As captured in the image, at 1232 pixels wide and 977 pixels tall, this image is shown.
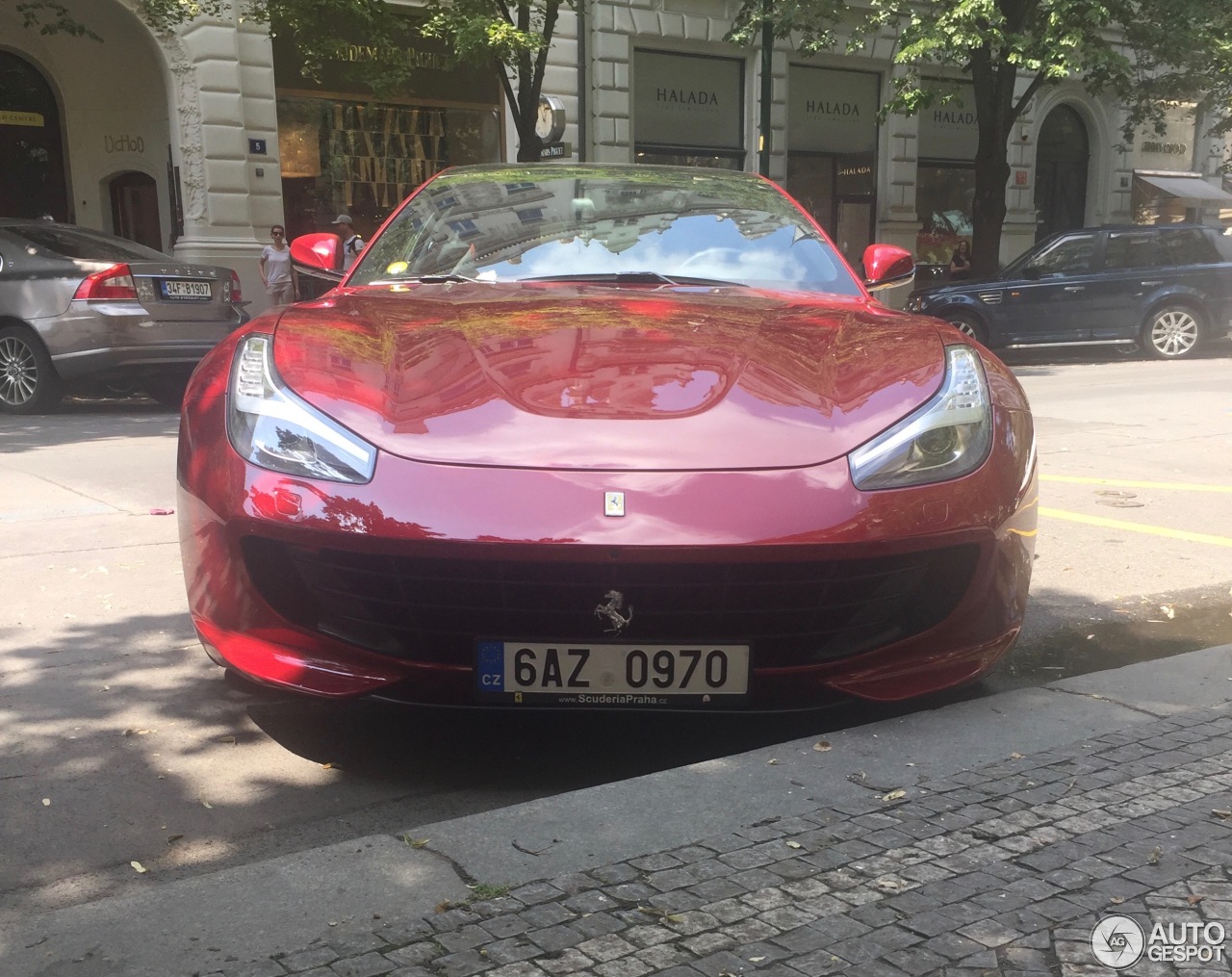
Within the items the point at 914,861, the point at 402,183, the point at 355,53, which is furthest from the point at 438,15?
the point at 914,861

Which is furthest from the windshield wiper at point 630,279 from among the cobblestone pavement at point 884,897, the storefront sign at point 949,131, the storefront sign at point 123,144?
the storefront sign at point 949,131

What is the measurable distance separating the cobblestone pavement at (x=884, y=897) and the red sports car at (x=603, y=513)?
1.39 ft

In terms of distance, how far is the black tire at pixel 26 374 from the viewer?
1018cm

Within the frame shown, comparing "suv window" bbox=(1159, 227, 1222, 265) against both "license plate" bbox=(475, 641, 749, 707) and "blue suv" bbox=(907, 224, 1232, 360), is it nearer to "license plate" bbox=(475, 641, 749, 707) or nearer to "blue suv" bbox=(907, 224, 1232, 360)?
"blue suv" bbox=(907, 224, 1232, 360)

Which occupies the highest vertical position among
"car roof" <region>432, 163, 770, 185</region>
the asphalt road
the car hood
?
"car roof" <region>432, 163, 770, 185</region>

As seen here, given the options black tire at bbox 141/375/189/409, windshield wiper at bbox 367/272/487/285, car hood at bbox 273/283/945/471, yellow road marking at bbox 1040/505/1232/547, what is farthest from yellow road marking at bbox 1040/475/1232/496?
black tire at bbox 141/375/189/409

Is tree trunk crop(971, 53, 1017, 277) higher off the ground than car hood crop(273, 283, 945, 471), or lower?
higher

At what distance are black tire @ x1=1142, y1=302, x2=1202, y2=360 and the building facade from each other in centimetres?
625

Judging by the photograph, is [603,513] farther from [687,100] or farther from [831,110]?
Answer: [831,110]

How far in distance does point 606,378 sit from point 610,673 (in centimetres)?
69

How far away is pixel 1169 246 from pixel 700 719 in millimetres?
16086

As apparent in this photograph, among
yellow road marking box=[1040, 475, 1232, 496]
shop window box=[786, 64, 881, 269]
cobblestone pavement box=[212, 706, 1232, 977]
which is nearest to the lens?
cobblestone pavement box=[212, 706, 1232, 977]

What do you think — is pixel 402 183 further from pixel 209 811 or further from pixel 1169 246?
pixel 209 811

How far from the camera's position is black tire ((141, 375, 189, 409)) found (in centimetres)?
1134
